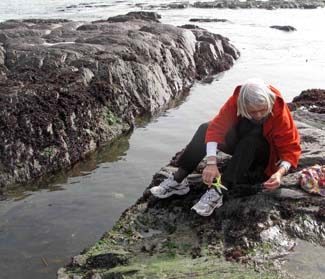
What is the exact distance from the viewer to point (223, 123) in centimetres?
517

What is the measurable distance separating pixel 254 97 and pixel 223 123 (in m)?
0.58

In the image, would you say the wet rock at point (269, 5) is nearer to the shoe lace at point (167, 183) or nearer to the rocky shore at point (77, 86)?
the rocky shore at point (77, 86)

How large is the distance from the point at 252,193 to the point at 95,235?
2163mm

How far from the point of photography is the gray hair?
15.5 ft

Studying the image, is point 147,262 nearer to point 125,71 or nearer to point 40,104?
point 40,104

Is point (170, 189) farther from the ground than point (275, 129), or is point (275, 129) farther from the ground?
point (275, 129)

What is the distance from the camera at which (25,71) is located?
9.76m

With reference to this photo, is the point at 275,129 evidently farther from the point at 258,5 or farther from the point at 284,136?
the point at 258,5

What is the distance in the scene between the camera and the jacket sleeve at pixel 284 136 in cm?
497

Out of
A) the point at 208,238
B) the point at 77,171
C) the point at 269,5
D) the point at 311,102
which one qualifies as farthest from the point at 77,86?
the point at 269,5

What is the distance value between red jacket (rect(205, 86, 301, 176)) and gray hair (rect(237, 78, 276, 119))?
0.19 meters

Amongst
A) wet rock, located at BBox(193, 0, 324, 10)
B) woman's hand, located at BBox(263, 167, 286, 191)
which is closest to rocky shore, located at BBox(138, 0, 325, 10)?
wet rock, located at BBox(193, 0, 324, 10)

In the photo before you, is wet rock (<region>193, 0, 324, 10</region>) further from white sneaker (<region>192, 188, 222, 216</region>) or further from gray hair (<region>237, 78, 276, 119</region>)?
white sneaker (<region>192, 188, 222, 216</region>)

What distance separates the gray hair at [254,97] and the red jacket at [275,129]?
19 centimetres
